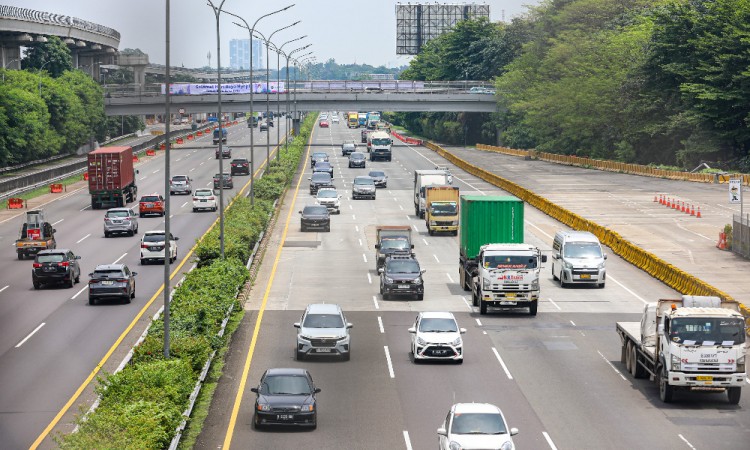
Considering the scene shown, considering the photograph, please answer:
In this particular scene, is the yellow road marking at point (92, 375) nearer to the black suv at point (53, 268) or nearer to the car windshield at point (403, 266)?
the black suv at point (53, 268)

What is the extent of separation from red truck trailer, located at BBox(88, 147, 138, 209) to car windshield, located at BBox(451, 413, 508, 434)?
216 ft

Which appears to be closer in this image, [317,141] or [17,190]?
[17,190]

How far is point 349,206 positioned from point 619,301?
143 feet

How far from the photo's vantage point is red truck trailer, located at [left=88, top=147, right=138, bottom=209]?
89000 mm

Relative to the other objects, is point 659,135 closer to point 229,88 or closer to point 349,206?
point 349,206

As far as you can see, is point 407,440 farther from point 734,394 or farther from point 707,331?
point 734,394

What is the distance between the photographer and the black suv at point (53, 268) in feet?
179

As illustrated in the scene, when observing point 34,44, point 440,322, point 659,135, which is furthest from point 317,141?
point 440,322

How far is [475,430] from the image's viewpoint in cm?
2623

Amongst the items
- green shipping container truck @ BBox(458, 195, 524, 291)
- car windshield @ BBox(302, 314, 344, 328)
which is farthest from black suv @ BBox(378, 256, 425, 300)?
car windshield @ BBox(302, 314, 344, 328)

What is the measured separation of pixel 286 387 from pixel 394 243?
30495 millimetres

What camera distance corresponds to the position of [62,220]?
84062 mm

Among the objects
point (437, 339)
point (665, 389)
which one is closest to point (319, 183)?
point (437, 339)

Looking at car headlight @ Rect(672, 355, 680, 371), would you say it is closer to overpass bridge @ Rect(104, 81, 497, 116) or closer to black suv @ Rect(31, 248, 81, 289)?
black suv @ Rect(31, 248, 81, 289)
